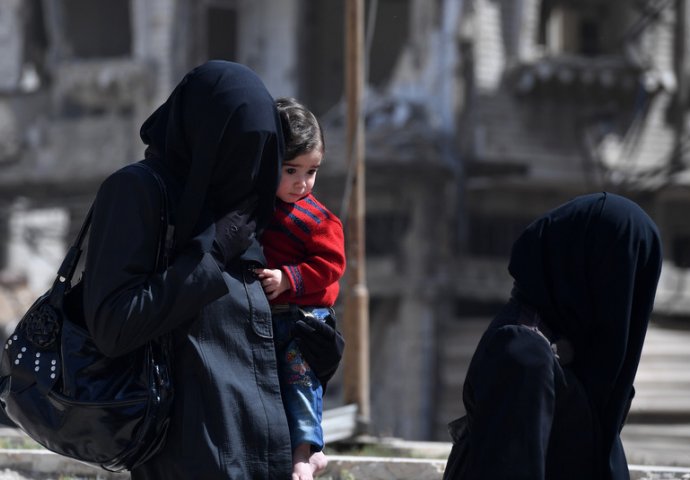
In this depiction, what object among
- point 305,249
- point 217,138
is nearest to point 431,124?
point 305,249

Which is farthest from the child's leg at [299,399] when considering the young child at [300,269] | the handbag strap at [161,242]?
the handbag strap at [161,242]

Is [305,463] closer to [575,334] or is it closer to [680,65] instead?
[575,334]

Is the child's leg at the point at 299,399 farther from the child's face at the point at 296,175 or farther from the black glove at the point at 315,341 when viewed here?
the child's face at the point at 296,175

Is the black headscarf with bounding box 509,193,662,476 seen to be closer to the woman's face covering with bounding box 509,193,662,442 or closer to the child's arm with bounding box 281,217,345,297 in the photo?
the woman's face covering with bounding box 509,193,662,442

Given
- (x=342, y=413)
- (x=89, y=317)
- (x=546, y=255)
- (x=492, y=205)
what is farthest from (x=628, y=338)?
(x=492, y=205)

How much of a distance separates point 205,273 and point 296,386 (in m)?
0.43

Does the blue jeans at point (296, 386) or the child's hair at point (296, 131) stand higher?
the child's hair at point (296, 131)

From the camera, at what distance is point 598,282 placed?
268 cm

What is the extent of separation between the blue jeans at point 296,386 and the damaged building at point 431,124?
40.8 ft

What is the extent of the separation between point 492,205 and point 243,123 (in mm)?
14392

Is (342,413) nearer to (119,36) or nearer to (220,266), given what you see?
(220,266)

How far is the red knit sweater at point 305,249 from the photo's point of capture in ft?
9.55

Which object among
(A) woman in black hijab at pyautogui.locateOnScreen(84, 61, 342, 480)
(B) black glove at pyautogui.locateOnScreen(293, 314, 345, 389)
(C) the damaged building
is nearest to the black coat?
(A) woman in black hijab at pyautogui.locateOnScreen(84, 61, 342, 480)

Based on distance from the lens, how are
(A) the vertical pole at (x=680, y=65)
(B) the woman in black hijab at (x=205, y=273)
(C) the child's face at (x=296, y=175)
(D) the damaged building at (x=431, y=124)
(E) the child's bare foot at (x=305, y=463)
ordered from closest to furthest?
(B) the woman in black hijab at (x=205, y=273) < (E) the child's bare foot at (x=305, y=463) < (C) the child's face at (x=296, y=175) < (D) the damaged building at (x=431, y=124) < (A) the vertical pole at (x=680, y=65)
